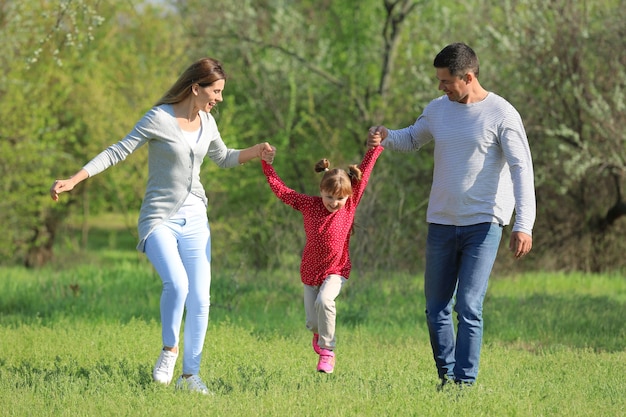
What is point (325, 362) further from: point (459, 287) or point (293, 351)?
point (293, 351)

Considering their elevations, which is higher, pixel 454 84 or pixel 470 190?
pixel 454 84

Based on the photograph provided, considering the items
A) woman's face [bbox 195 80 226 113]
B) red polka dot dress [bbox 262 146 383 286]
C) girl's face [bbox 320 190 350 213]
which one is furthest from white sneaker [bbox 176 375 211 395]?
woman's face [bbox 195 80 226 113]

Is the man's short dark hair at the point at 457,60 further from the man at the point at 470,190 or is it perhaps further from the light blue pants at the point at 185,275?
the light blue pants at the point at 185,275

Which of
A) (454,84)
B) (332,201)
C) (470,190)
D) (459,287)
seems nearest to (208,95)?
(332,201)

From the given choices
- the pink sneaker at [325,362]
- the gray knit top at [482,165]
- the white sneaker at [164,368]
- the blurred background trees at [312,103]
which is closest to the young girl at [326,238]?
the pink sneaker at [325,362]

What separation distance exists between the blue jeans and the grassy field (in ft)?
0.66

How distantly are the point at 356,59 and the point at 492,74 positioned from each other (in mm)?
4776

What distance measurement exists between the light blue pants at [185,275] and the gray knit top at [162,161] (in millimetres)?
105

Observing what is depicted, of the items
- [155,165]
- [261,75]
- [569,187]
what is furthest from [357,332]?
[261,75]

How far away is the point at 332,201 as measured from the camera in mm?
6121

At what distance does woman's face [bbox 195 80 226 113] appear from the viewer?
583 cm

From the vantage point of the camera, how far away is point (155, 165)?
586 cm

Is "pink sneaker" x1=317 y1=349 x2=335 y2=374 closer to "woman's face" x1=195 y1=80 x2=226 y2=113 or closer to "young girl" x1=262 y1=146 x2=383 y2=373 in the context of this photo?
"young girl" x1=262 y1=146 x2=383 y2=373

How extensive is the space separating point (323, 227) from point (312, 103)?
34.9 ft
